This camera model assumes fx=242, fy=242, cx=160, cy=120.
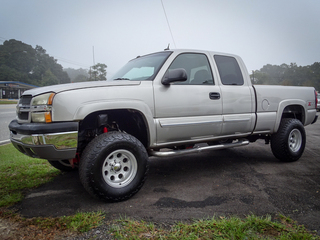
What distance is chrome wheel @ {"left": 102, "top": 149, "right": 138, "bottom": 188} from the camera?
9.64 ft

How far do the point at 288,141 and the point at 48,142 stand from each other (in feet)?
13.8

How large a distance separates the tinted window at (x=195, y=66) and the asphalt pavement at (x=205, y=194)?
1.55 m

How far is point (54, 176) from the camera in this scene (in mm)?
3914

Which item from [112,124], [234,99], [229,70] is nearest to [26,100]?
[112,124]

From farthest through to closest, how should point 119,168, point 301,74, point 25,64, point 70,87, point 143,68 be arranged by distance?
point 25,64
point 301,74
point 143,68
point 119,168
point 70,87

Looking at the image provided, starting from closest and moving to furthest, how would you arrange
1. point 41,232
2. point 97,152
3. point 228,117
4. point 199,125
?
1. point 41,232
2. point 97,152
3. point 199,125
4. point 228,117

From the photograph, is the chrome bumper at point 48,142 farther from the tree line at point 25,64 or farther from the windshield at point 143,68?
the tree line at point 25,64

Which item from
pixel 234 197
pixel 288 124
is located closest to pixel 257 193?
pixel 234 197

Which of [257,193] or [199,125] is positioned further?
[199,125]

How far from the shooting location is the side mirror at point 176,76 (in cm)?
317

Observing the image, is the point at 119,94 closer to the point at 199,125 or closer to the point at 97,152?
the point at 97,152

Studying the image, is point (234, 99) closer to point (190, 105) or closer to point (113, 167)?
point (190, 105)

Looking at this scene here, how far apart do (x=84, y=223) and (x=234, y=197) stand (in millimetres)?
1823

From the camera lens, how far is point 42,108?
2650mm
